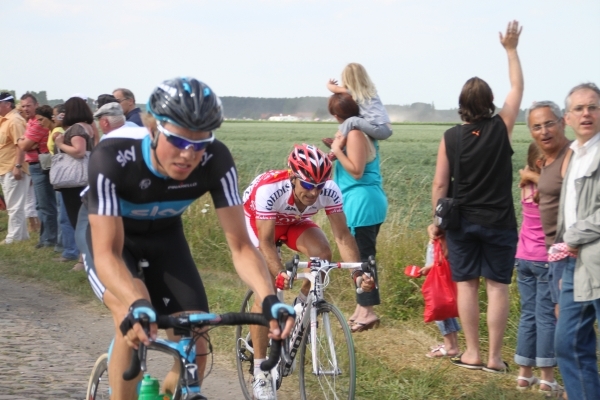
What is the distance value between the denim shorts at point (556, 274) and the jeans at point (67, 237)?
7.68 metres

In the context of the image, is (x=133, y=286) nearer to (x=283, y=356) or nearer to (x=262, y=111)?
(x=283, y=356)

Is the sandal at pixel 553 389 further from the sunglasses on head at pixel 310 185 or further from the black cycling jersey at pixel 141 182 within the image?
the black cycling jersey at pixel 141 182

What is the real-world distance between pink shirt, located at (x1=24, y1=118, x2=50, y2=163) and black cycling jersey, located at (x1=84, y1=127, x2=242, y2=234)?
869 cm

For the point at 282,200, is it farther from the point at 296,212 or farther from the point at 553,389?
the point at 553,389

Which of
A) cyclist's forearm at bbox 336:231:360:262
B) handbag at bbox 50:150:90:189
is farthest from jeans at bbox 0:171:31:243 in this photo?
cyclist's forearm at bbox 336:231:360:262

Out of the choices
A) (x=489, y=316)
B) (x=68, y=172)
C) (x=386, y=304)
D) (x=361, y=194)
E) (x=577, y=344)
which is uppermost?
(x=361, y=194)

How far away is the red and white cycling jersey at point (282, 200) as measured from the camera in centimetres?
585

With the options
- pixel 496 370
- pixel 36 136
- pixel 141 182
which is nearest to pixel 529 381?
pixel 496 370

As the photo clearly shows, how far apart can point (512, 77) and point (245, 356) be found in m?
3.07

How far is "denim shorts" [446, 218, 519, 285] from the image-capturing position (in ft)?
21.5

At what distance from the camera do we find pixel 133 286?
374 cm

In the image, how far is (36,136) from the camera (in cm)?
1248

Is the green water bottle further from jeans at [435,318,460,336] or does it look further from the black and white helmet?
jeans at [435,318,460,336]

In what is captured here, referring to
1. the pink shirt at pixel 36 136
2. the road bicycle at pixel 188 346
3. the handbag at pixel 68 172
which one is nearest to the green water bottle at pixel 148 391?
the road bicycle at pixel 188 346
